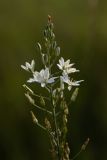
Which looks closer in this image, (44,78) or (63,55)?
(44,78)

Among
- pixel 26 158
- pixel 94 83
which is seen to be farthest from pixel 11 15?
pixel 26 158

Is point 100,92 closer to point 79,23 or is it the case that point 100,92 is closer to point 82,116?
point 82,116

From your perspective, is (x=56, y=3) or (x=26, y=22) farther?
(x=56, y=3)

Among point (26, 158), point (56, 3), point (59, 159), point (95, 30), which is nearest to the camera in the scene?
point (59, 159)

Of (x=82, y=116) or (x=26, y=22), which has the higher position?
(x=26, y=22)

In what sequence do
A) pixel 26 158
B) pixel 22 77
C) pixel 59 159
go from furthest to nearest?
pixel 22 77, pixel 26 158, pixel 59 159

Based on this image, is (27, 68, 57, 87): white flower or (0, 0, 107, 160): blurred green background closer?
→ (27, 68, 57, 87): white flower

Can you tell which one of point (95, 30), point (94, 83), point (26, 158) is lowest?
point (26, 158)

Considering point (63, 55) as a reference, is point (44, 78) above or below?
below
